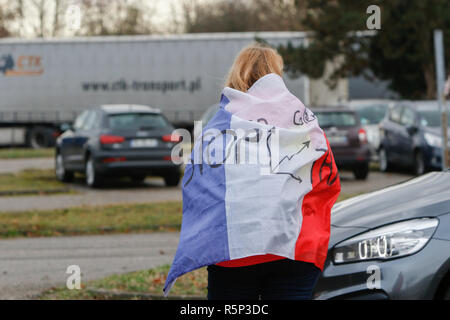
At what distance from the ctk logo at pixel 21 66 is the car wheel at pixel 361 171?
20356 mm

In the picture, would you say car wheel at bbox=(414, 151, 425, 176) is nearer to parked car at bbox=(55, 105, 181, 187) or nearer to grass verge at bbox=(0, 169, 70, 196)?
parked car at bbox=(55, 105, 181, 187)

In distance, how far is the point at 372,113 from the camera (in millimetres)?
22500

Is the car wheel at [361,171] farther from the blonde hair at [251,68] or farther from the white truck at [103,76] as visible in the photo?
the white truck at [103,76]

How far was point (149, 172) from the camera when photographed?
15977 mm

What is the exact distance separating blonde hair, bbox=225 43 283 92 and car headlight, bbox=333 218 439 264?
1.23 m

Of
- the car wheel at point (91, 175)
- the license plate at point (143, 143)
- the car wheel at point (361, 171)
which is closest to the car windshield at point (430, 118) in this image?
the car wheel at point (361, 171)

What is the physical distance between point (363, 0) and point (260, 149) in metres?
24.2

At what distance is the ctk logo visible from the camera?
112 ft

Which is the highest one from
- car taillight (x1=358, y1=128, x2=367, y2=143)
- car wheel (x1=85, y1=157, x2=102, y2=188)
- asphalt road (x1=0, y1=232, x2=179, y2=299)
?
car taillight (x1=358, y1=128, x2=367, y2=143)

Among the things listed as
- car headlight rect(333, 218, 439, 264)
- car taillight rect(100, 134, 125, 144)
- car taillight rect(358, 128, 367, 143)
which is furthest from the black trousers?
car taillight rect(358, 128, 367, 143)

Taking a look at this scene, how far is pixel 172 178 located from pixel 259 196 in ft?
44.3

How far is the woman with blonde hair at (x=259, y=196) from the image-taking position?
3.37m
